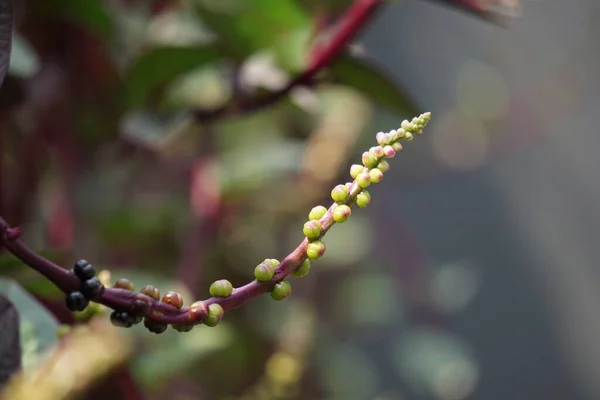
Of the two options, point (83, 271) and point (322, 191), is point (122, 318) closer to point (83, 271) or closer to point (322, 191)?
point (83, 271)

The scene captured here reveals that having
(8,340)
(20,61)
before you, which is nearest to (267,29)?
(20,61)

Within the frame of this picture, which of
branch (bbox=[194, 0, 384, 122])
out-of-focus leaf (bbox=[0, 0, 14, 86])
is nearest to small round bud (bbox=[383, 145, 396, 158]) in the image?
out-of-focus leaf (bbox=[0, 0, 14, 86])

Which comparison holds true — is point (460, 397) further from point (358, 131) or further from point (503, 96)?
point (503, 96)

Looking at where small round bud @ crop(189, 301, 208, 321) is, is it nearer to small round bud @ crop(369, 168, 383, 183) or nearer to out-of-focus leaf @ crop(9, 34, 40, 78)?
small round bud @ crop(369, 168, 383, 183)

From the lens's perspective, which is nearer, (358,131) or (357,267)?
(358,131)

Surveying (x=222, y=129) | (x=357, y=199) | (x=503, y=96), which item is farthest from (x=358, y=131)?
(x=357, y=199)

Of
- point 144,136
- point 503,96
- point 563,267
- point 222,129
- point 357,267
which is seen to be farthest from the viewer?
point 563,267

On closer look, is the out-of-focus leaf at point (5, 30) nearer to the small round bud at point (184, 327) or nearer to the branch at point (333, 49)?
the small round bud at point (184, 327)
